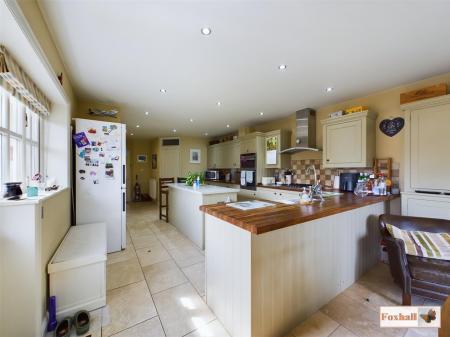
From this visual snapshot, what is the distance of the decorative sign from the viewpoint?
2684 millimetres

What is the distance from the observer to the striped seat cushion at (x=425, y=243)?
5.37 feet

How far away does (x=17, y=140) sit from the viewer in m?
1.69

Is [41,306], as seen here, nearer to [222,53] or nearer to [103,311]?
[103,311]

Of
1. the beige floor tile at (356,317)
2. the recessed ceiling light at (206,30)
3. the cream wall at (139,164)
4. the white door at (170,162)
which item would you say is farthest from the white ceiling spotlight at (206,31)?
the cream wall at (139,164)

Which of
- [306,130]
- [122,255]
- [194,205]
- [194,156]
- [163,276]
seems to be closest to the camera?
[163,276]

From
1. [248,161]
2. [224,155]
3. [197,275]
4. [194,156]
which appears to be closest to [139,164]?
[194,156]

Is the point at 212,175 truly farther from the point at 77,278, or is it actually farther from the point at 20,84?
the point at 20,84

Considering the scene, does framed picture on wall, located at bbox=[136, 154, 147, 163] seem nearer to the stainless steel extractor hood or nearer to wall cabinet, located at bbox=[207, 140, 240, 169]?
wall cabinet, located at bbox=[207, 140, 240, 169]

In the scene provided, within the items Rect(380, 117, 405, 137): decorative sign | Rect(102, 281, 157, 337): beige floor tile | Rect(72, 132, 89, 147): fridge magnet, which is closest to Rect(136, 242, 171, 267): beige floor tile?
Rect(102, 281, 157, 337): beige floor tile

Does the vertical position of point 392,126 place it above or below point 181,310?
above

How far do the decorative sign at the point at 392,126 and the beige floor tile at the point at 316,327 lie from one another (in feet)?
8.87

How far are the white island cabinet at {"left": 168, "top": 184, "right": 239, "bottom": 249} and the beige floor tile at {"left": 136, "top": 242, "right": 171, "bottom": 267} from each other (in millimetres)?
537

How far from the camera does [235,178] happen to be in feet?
19.9

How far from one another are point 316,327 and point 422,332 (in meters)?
0.79
